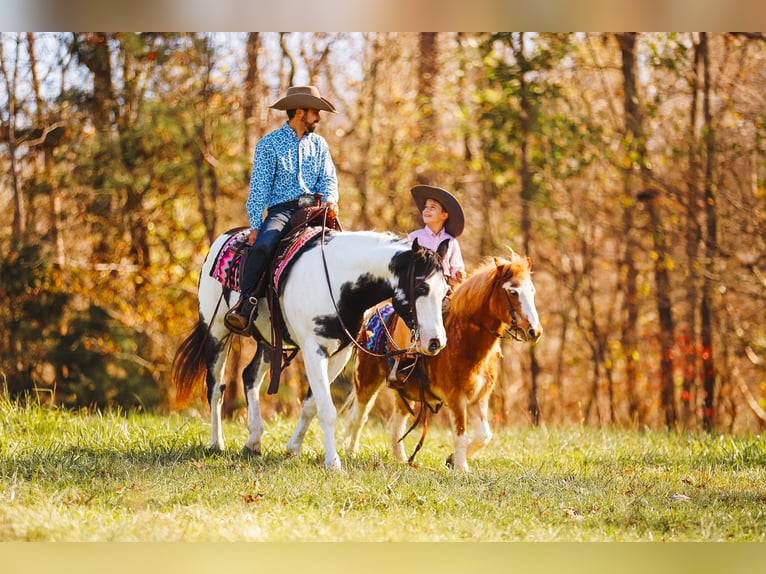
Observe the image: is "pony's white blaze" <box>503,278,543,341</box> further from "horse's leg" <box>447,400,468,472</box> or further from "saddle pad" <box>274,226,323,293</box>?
"saddle pad" <box>274,226,323,293</box>

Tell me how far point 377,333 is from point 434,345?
135 centimetres

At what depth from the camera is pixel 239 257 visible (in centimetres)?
750

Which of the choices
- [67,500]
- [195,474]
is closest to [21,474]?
[67,500]

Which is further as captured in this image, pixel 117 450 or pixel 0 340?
pixel 0 340

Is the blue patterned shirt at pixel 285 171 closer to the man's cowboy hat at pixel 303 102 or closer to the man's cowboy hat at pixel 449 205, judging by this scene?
the man's cowboy hat at pixel 303 102

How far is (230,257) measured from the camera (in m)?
7.55

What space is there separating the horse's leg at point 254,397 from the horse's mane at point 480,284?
1685mm

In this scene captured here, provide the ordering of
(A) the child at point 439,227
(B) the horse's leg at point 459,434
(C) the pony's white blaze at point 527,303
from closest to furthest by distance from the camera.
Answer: (C) the pony's white blaze at point 527,303 < (B) the horse's leg at point 459,434 < (A) the child at point 439,227

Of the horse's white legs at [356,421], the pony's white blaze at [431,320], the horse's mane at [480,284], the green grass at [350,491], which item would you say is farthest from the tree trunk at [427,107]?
the pony's white blaze at [431,320]

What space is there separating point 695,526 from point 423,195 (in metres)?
3.24

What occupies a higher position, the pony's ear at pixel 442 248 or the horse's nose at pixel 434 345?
the pony's ear at pixel 442 248

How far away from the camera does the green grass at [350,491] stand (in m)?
5.53

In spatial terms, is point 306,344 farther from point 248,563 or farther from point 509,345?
point 509,345

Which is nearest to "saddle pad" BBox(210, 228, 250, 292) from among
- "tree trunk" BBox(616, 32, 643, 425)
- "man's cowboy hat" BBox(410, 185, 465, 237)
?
"man's cowboy hat" BBox(410, 185, 465, 237)
